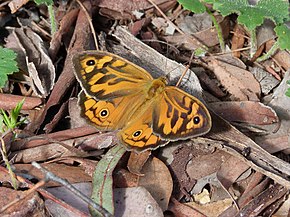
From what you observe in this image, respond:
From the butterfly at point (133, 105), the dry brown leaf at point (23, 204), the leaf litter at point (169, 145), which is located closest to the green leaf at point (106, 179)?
the leaf litter at point (169, 145)

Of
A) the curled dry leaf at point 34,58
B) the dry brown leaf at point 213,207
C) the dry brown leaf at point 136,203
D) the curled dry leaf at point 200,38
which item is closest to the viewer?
the dry brown leaf at point 136,203

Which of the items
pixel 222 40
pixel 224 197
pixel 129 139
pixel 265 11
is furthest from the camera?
pixel 222 40

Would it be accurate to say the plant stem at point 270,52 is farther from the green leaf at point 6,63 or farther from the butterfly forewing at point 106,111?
the green leaf at point 6,63

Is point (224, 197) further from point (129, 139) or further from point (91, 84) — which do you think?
point (91, 84)

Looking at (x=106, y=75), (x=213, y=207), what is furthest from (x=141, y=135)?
(x=213, y=207)

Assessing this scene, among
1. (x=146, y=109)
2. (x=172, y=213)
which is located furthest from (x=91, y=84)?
(x=172, y=213)
